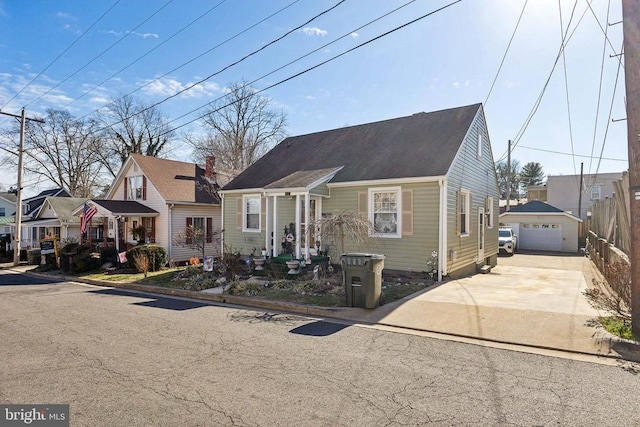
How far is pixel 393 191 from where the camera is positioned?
489 inches

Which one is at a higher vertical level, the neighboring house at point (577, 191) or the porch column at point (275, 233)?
the neighboring house at point (577, 191)

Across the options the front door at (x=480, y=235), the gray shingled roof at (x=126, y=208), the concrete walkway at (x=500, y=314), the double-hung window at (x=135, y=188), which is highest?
the double-hung window at (x=135, y=188)

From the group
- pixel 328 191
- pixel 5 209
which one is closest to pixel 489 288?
pixel 328 191

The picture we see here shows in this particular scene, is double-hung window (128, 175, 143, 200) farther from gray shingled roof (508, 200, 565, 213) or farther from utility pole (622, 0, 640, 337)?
gray shingled roof (508, 200, 565, 213)

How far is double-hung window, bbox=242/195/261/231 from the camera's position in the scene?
16.1 m

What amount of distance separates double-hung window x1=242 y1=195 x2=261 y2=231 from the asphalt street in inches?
361

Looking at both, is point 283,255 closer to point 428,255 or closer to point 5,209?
point 428,255

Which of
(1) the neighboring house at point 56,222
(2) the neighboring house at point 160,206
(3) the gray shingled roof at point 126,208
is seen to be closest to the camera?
(3) the gray shingled roof at point 126,208

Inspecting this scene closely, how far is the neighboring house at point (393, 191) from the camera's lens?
469 inches

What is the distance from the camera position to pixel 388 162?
13.4 meters

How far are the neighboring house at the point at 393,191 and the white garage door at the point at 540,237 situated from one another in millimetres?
11698

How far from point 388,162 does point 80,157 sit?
3944 centimetres

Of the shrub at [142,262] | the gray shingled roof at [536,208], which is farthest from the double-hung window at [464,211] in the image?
the gray shingled roof at [536,208]

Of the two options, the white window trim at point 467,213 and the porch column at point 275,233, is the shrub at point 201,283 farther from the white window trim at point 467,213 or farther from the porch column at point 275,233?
the white window trim at point 467,213
